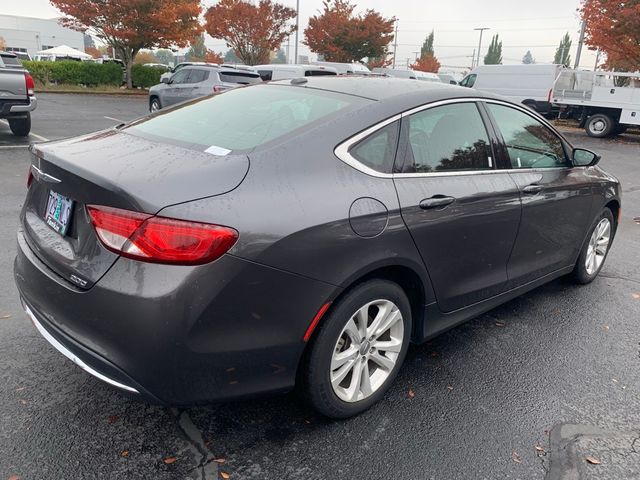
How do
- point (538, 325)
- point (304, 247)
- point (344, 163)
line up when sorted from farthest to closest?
1. point (538, 325)
2. point (344, 163)
3. point (304, 247)

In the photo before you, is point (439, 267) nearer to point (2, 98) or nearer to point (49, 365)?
point (49, 365)

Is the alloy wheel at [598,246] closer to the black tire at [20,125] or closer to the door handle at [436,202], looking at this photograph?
the door handle at [436,202]

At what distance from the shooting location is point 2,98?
9.66 m

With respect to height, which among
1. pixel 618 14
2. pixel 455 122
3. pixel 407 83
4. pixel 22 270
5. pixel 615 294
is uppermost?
pixel 618 14

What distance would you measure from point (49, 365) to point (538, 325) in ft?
10.5

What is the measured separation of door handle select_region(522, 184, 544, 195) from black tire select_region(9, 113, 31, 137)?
33.8ft

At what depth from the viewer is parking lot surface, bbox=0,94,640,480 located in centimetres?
231

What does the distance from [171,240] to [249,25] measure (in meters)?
34.0

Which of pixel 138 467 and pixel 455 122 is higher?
pixel 455 122

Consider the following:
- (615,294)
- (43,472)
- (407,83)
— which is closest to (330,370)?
Result: (43,472)

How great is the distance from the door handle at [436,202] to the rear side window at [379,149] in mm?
246

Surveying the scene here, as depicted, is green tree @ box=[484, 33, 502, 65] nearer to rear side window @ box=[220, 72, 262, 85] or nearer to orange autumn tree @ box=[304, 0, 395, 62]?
orange autumn tree @ box=[304, 0, 395, 62]

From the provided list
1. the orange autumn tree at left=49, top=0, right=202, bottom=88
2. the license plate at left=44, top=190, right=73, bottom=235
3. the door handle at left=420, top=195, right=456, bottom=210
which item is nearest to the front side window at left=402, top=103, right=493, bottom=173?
the door handle at left=420, top=195, right=456, bottom=210

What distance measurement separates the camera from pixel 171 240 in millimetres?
1958
